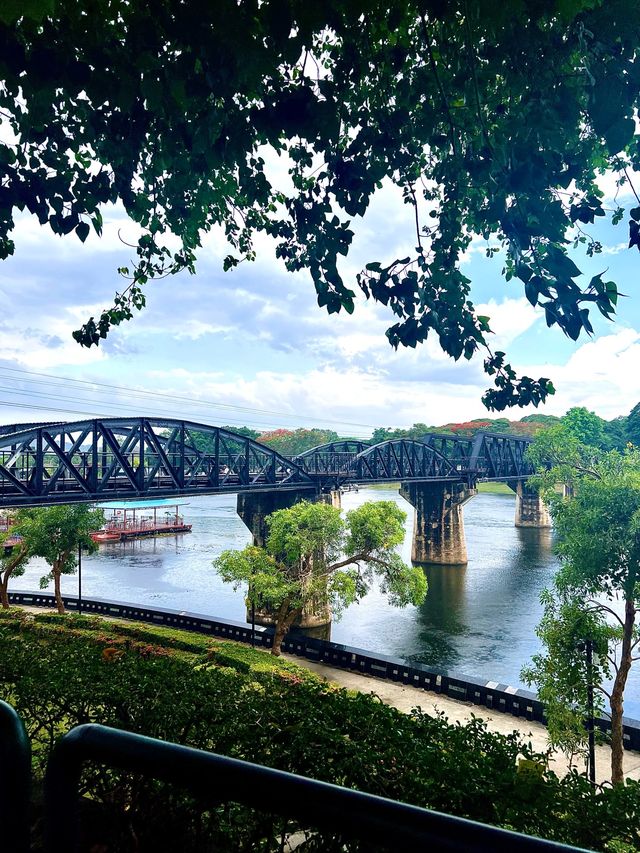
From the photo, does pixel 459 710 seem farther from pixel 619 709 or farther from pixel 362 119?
pixel 362 119

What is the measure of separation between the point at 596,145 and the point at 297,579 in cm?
2665

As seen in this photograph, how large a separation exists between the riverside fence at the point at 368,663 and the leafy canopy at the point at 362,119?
16.7m

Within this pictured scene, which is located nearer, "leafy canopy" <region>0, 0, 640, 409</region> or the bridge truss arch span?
"leafy canopy" <region>0, 0, 640, 409</region>

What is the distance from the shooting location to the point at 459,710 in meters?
20.6

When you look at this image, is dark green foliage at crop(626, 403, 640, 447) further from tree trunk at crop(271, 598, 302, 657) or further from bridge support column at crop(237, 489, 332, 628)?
tree trunk at crop(271, 598, 302, 657)

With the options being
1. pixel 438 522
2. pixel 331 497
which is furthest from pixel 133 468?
pixel 438 522

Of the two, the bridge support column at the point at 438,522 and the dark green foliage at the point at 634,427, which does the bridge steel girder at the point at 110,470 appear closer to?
the bridge support column at the point at 438,522

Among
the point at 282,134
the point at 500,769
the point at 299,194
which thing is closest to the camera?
the point at 282,134

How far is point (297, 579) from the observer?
2948cm

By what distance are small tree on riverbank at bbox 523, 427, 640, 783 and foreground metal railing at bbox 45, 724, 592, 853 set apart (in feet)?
53.6

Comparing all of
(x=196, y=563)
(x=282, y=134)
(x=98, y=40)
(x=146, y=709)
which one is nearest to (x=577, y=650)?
(x=146, y=709)

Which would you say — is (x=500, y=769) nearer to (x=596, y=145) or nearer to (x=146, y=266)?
(x=596, y=145)

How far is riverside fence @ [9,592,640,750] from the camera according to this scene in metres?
20.4

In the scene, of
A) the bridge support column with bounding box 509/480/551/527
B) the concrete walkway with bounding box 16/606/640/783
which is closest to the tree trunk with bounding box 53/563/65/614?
the concrete walkway with bounding box 16/606/640/783
